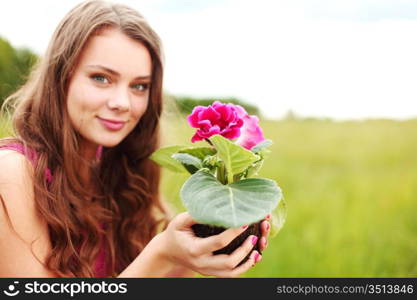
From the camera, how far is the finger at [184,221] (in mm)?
1095

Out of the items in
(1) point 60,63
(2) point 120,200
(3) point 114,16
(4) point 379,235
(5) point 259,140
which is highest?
(3) point 114,16

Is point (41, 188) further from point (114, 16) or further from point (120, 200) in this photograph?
point (114, 16)

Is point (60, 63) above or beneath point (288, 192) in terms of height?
above

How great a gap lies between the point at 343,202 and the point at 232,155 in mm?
2303

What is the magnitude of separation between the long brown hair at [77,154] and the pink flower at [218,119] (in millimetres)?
521

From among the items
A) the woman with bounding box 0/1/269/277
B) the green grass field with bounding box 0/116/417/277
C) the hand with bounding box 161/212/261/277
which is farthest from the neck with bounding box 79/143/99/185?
the hand with bounding box 161/212/261/277

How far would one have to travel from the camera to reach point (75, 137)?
1508mm

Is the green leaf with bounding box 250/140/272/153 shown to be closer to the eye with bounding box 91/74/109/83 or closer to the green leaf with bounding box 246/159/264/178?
the green leaf with bounding box 246/159/264/178

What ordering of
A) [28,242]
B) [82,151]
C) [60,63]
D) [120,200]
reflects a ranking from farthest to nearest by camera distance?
1. [120,200]
2. [82,151]
3. [60,63]
4. [28,242]

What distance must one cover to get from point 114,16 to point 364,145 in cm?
326

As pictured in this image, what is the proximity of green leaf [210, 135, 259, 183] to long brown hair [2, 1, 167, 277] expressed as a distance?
60 centimetres

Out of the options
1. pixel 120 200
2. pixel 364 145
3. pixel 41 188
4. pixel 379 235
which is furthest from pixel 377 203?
pixel 41 188

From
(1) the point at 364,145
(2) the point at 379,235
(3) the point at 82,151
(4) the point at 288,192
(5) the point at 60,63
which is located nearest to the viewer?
(5) the point at 60,63

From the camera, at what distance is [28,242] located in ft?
4.50
